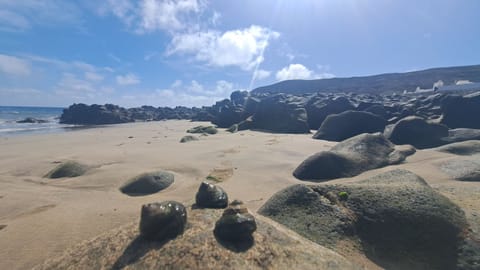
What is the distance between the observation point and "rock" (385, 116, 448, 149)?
10688mm

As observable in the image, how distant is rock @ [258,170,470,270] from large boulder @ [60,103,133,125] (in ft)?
132

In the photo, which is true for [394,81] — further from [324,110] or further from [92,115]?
[92,115]

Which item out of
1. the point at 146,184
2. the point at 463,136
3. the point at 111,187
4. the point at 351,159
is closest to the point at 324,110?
the point at 463,136

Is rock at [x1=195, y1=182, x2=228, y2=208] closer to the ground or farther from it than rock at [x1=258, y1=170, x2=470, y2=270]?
farther from it

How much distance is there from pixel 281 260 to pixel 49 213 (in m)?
4.44

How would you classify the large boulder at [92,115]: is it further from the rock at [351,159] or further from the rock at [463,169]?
the rock at [463,169]

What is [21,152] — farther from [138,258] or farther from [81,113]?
[81,113]

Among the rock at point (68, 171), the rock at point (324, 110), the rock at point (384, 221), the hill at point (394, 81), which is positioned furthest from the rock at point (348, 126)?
the hill at point (394, 81)

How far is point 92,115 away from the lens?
40031mm

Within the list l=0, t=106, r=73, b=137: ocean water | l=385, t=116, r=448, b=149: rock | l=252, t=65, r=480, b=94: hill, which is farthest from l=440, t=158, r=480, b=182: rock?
l=252, t=65, r=480, b=94: hill

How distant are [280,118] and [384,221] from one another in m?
15.5

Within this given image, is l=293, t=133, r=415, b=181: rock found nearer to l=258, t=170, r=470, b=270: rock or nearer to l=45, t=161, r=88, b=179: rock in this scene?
l=258, t=170, r=470, b=270: rock

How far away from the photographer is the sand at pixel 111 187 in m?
4.01

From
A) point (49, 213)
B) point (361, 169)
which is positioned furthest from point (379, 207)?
point (49, 213)
